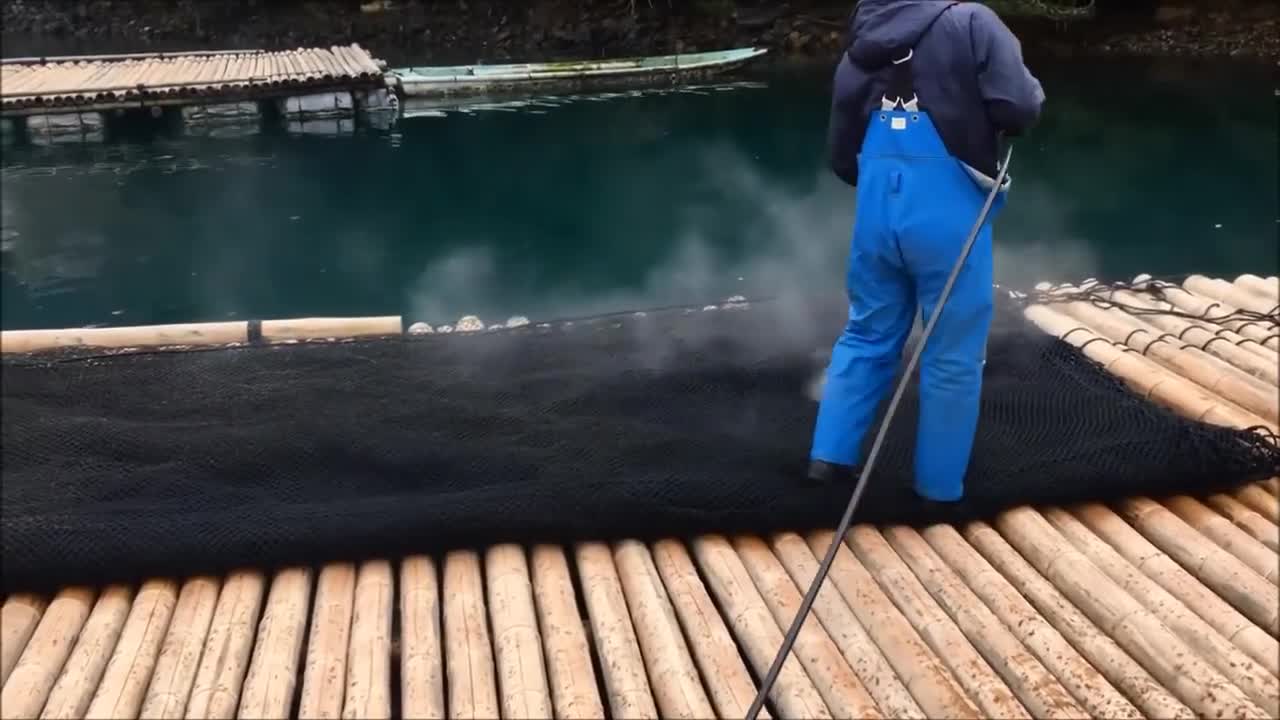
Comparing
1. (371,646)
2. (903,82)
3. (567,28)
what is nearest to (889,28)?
(903,82)

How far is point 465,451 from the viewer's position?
3443 millimetres

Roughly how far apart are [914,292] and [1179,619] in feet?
3.97

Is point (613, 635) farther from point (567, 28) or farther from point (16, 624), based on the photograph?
point (567, 28)

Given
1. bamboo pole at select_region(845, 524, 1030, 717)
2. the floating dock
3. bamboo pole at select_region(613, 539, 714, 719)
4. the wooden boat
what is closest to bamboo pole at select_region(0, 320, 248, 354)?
bamboo pole at select_region(613, 539, 714, 719)

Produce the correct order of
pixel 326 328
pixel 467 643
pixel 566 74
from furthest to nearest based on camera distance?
pixel 566 74 → pixel 326 328 → pixel 467 643

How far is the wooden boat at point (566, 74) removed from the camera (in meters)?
16.2

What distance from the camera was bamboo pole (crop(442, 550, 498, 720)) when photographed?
2494 mm

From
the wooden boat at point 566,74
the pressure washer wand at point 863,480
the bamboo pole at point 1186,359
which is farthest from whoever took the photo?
the wooden boat at point 566,74

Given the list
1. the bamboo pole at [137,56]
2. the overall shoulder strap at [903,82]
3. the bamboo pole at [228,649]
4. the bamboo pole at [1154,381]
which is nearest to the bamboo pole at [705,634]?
the bamboo pole at [228,649]

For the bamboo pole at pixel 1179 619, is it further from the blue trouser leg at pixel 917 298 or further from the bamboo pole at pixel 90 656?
the bamboo pole at pixel 90 656

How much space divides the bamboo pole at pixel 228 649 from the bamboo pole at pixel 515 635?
2.08ft

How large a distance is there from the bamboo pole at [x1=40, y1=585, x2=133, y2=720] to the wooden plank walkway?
19.0 feet

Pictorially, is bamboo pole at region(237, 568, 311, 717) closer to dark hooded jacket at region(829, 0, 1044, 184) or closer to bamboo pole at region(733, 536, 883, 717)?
bamboo pole at region(733, 536, 883, 717)

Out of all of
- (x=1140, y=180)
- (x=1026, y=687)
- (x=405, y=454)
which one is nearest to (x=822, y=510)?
(x=1026, y=687)
